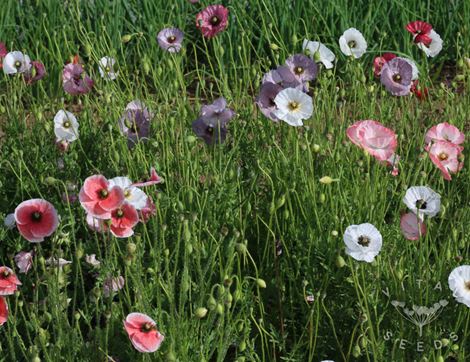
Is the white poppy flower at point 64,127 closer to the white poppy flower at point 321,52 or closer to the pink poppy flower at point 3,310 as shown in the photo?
the white poppy flower at point 321,52

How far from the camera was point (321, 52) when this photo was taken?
2887 millimetres

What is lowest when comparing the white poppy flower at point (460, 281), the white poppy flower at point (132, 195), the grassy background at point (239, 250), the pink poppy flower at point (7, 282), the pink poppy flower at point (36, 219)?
the grassy background at point (239, 250)

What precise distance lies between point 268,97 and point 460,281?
30.9 inches

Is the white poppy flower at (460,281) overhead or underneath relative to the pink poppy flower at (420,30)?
overhead

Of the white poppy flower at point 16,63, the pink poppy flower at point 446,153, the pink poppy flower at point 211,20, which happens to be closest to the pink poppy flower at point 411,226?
the pink poppy flower at point 446,153

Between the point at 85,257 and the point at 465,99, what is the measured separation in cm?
131

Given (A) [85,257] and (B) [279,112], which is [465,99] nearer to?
(B) [279,112]

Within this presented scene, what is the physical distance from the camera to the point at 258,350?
251cm

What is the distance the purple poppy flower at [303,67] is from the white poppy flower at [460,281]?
0.86 m

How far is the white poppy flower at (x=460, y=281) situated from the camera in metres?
2.03

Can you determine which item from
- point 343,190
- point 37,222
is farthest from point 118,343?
point 343,190

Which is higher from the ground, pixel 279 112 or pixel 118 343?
pixel 279 112

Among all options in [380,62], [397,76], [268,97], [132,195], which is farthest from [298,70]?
[132,195]

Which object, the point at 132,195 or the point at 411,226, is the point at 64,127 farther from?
the point at 411,226
